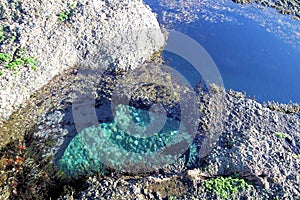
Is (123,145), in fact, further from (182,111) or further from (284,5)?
(284,5)

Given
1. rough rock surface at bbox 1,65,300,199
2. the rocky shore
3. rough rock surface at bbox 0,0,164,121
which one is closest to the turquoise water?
rough rock surface at bbox 1,65,300,199

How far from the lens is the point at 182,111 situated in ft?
38.0

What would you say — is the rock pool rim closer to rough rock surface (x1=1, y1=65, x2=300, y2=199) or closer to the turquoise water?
the turquoise water

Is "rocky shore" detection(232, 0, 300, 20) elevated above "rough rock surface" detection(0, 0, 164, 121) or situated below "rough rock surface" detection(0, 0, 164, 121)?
above

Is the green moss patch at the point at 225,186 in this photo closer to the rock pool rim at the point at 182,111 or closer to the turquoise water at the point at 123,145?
the rock pool rim at the point at 182,111

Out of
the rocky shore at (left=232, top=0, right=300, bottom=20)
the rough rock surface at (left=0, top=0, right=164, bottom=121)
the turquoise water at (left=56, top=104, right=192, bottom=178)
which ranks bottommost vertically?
the turquoise water at (left=56, top=104, right=192, bottom=178)

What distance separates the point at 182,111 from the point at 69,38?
18.9ft

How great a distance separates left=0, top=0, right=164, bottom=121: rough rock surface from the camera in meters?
11.3

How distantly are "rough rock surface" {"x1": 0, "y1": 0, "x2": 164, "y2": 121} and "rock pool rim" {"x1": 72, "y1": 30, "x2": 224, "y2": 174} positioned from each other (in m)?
0.61

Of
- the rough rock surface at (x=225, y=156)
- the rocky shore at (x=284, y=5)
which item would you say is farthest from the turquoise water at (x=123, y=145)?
the rocky shore at (x=284, y=5)

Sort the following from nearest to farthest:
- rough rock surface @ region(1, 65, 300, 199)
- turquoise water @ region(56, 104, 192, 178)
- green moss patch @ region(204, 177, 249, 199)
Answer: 1. rough rock surface @ region(1, 65, 300, 199)
2. green moss patch @ region(204, 177, 249, 199)
3. turquoise water @ region(56, 104, 192, 178)

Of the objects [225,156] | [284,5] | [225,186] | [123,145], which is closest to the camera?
[225,186]

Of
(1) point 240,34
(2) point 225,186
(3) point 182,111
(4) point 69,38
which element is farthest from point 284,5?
(2) point 225,186

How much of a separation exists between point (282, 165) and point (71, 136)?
6842mm
